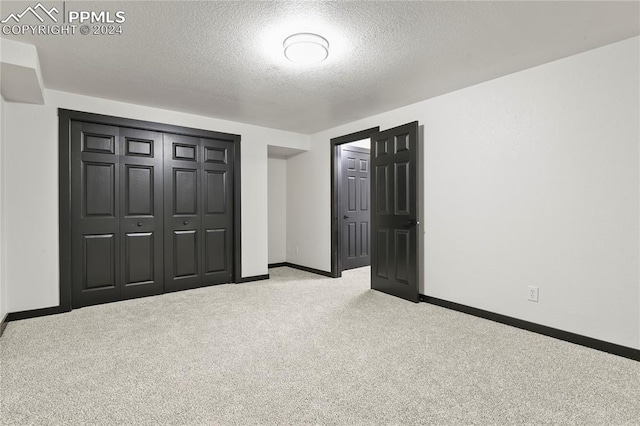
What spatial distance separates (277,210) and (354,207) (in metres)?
1.46

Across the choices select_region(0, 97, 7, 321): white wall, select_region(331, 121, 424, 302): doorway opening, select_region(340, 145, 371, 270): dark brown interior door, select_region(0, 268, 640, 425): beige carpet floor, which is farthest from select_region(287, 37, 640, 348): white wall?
select_region(0, 97, 7, 321): white wall

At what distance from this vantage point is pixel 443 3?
2.08 metres

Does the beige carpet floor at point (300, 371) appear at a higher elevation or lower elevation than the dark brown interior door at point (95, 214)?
lower

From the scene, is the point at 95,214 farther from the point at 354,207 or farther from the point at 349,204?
the point at 354,207

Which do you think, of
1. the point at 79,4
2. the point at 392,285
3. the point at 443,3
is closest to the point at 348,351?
the point at 392,285

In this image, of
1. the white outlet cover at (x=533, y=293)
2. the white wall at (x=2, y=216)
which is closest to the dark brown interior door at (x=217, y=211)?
the white wall at (x=2, y=216)

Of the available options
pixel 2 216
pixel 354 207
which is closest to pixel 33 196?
pixel 2 216

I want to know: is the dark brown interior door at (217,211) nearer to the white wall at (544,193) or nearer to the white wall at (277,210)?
the white wall at (277,210)

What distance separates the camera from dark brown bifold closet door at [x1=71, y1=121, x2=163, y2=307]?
12.1ft

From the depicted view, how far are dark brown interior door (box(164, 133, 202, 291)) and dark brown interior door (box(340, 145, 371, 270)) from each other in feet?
7.24

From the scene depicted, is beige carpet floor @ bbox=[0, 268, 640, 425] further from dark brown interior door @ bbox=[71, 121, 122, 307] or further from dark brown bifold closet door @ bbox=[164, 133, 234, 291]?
dark brown bifold closet door @ bbox=[164, 133, 234, 291]

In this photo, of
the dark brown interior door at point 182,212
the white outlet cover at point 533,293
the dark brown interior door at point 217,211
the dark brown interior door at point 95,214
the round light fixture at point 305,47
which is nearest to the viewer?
the round light fixture at point 305,47

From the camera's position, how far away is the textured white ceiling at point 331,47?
214cm

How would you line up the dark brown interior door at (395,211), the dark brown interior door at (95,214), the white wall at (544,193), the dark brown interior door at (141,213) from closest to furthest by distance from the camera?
1. the white wall at (544,193)
2. the dark brown interior door at (95,214)
3. the dark brown interior door at (395,211)
4. the dark brown interior door at (141,213)
